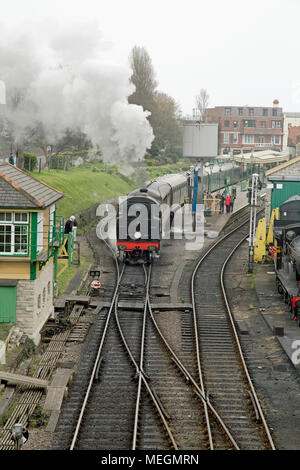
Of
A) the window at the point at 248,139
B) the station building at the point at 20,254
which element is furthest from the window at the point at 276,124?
the station building at the point at 20,254

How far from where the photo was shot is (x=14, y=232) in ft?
53.9

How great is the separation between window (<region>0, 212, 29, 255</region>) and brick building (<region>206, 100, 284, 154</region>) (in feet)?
277

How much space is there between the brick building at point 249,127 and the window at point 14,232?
84.4m

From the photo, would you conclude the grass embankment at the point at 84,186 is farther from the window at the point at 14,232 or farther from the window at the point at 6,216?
the window at the point at 6,216

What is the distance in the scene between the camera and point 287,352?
16453 millimetres

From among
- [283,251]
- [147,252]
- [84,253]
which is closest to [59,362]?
[283,251]

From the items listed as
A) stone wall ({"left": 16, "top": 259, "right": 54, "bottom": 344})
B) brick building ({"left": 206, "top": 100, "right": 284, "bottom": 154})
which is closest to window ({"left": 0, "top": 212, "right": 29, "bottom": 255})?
stone wall ({"left": 16, "top": 259, "right": 54, "bottom": 344})

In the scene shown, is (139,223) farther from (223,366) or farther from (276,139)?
(276,139)

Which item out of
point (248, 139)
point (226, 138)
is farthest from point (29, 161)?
point (248, 139)

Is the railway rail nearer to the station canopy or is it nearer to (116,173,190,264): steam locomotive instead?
(116,173,190,264): steam locomotive

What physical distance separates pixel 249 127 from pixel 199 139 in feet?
166

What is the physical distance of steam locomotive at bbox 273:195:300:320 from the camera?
19566mm

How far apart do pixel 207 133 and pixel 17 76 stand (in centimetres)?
2183

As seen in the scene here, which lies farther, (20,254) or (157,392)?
(20,254)
